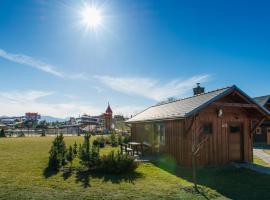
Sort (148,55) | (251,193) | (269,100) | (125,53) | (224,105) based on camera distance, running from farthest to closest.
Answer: (269,100) < (148,55) < (125,53) < (224,105) < (251,193)

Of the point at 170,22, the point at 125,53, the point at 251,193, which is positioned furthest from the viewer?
the point at 125,53

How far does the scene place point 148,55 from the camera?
17.0 meters

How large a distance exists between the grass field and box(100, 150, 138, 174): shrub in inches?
16.5

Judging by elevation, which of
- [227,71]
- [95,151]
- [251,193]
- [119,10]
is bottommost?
[251,193]

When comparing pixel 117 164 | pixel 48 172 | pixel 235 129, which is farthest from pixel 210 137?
pixel 48 172

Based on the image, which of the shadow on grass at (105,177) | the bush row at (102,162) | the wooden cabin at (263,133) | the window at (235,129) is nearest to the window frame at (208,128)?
the window at (235,129)

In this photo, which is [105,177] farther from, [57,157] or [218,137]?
[218,137]

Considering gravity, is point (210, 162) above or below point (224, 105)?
below

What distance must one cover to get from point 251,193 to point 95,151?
6282 mm

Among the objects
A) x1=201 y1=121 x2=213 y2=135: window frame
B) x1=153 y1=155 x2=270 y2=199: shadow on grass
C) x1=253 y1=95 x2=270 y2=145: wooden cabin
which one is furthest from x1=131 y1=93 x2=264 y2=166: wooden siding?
x1=253 y1=95 x2=270 y2=145: wooden cabin

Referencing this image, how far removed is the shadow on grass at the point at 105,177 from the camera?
341 inches

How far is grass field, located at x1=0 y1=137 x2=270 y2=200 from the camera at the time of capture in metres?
7.10

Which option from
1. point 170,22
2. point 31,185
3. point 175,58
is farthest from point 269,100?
point 31,185

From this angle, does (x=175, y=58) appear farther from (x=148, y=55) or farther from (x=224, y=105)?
(x=224, y=105)
